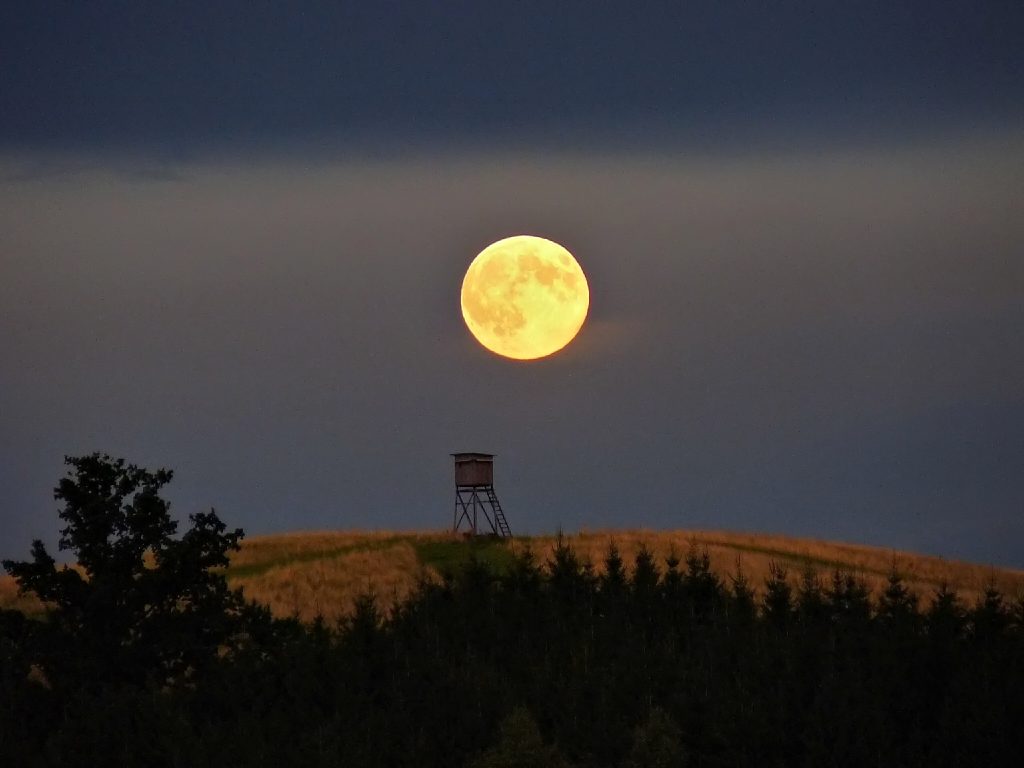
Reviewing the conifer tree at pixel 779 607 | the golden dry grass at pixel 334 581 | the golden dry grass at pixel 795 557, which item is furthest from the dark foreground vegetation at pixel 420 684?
the golden dry grass at pixel 795 557

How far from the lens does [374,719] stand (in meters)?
35.5

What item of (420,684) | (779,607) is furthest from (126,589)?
(779,607)

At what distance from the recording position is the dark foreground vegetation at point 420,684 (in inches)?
1341

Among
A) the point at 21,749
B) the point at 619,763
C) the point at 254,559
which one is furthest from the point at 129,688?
the point at 254,559

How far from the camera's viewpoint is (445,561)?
7288 cm

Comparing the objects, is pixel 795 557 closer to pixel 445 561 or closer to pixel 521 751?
pixel 445 561

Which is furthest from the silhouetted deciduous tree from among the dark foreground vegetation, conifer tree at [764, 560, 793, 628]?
conifer tree at [764, 560, 793, 628]

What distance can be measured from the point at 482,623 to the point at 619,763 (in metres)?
17.7

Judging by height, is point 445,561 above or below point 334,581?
above

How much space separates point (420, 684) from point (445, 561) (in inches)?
1292

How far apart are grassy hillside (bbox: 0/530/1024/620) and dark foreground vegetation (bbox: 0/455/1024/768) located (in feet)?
60.4

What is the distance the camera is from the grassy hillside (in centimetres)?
6738

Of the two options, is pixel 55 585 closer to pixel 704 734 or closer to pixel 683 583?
pixel 704 734

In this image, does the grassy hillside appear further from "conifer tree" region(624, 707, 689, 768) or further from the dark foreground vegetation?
"conifer tree" region(624, 707, 689, 768)
